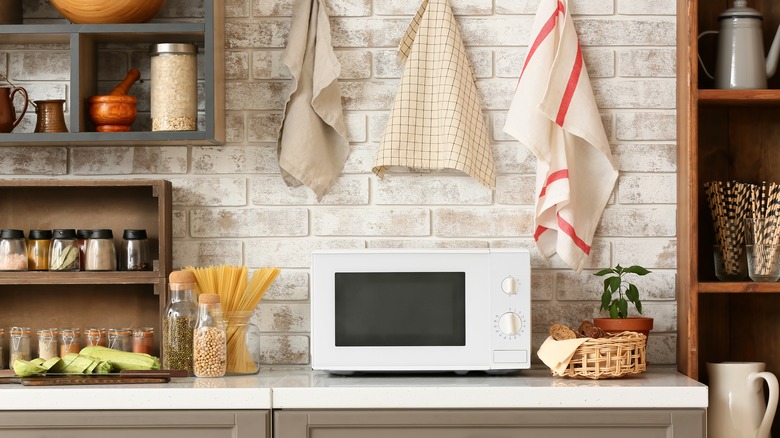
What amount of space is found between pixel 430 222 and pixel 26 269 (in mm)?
1028

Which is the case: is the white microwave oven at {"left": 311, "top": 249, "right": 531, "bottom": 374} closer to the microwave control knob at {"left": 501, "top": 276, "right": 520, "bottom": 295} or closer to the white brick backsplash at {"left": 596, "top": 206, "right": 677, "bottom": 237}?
the microwave control knob at {"left": 501, "top": 276, "right": 520, "bottom": 295}

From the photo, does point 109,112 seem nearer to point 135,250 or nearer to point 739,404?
point 135,250

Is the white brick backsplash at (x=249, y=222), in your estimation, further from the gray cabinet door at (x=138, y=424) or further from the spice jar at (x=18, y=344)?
the gray cabinet door at (x=138, y=424)

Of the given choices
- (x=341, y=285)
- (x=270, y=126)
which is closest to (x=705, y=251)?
(x=341, y=285)

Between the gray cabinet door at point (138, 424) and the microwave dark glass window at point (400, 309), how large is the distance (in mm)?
291

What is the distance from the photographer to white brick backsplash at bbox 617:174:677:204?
2.34 metres

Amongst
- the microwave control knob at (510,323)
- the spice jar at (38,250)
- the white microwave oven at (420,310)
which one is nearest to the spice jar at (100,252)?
the spice jar at (38,250)

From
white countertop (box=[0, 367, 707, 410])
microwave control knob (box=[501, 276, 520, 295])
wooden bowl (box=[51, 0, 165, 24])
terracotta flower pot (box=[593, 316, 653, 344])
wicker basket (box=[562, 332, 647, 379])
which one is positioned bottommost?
white countertop (box=[0, 367, 707, 410])

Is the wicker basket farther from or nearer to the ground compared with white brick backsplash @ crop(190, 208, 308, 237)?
nearer to the ground

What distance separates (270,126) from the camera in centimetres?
236

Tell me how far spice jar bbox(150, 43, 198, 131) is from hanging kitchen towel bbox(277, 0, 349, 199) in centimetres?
25

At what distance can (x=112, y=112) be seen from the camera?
2.17 metres

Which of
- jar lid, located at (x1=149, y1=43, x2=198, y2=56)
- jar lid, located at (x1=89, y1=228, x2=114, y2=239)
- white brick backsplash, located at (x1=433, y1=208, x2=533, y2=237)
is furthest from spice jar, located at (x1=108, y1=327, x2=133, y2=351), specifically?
white brick backsplash, located at (x1=433, y1=208, x2=533, y2=237)

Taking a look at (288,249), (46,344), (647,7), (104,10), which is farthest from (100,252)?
(647,7)
